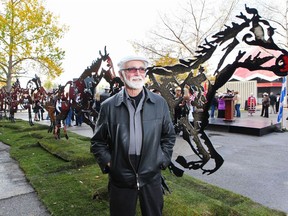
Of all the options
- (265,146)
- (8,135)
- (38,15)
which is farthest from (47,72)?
(265,146)

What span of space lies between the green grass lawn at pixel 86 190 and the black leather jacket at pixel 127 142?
4.66 feet

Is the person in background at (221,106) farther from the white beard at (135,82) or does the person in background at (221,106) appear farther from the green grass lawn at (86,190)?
the white beard at (135,82)

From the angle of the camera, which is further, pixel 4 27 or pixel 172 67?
pixel 4 27

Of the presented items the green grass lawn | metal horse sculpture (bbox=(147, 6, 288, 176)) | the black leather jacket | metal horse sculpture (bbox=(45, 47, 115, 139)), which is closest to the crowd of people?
metal horse sculpture (bbox=(45, 47, 115, 139))

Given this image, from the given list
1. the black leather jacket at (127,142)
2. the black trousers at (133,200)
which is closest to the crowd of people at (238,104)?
the black leather jacket at (127,142)

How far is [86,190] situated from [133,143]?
2663 mm

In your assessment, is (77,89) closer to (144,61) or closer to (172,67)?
(172,67)

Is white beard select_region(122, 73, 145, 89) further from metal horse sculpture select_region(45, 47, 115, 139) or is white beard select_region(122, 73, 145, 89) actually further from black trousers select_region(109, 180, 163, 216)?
metal horse sculpture select_region(45, 47, 115, 139)

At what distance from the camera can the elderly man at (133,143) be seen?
2260 mm

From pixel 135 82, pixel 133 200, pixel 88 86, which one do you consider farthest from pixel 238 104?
pixel 133 200

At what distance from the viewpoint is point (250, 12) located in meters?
3.13

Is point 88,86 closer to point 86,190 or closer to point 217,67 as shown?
point 86,190

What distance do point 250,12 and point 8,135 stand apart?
10.5 m

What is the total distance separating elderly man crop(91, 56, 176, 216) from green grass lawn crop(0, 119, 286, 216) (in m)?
1.31
